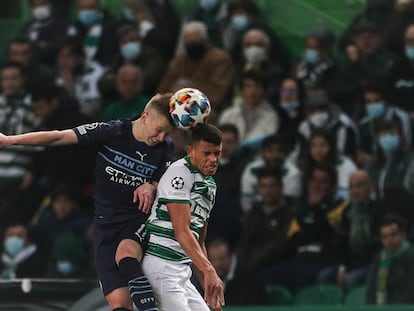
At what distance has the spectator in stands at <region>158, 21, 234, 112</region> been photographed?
16094 mm

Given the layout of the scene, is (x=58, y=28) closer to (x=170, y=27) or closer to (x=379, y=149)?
(x=170, y=27)

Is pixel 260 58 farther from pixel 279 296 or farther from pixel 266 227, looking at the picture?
pixel 279 296

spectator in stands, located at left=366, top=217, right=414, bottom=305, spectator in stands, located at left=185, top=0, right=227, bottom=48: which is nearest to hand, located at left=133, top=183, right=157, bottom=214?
spectator in stands, located at left=366, top=217, right=414, bottom=305

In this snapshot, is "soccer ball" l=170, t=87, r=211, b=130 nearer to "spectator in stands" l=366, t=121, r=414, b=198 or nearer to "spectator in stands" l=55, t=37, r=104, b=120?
"spectator in stands" l=366, t=121, r=414, b=198

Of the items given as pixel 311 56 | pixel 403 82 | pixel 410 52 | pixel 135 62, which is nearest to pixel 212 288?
pixel 403 82

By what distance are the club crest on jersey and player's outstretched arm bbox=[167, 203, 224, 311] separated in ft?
0.47

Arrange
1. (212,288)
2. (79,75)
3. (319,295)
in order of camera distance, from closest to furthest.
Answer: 1. (212,288)
2. (319,295)
3. (79,75)

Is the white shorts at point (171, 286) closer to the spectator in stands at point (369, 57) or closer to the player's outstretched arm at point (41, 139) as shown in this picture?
the player's outstretched arm at point (41, 139)

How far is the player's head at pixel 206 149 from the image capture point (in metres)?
9.99

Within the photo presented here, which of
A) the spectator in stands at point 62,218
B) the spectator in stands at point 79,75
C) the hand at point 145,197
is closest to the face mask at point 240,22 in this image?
the spectator in stands at point 79,75

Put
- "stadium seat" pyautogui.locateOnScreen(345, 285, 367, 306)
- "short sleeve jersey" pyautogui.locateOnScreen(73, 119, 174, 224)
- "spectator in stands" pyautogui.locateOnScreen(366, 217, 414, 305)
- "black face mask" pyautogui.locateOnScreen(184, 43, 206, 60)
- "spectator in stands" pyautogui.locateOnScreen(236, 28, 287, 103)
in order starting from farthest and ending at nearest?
"black face mask" pyautogui.locateOnScreen(184, 43, 206, 60) < "spectator in stands" pyautogui.locateOnScreen(236, 28, 287, 103) < "stadium seat" pyautogui.locateOnScreen(345, 285, 367, 306) < "spectator in stands" pyautogui.locateOnScreen(366, 217, 414, 305) < "short sleeve jersey" pyautogui.locateOnScreen(73, 119, 174, 224)

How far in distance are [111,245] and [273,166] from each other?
460cm

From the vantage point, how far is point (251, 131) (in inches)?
614

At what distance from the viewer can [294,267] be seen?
1443 cm
